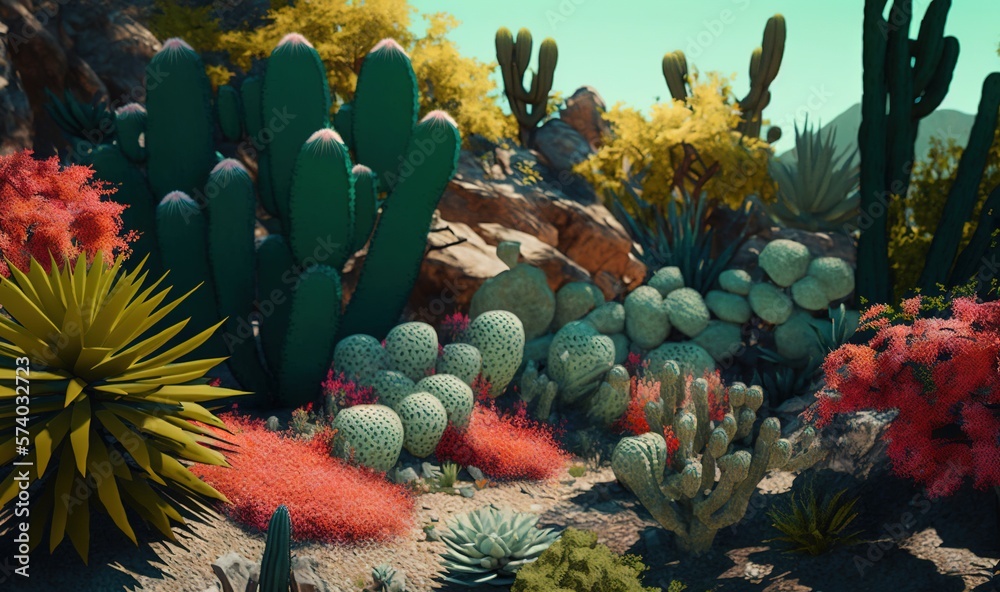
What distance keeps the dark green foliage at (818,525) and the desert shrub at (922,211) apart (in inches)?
186

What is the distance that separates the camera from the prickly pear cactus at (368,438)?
6.49 meters

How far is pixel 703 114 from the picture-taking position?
1297 cm

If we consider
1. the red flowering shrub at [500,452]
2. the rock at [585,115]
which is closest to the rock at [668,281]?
the red flowering shrub at [500,452]

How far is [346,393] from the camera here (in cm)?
739

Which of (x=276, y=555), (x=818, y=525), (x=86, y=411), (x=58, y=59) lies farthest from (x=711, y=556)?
(x=58, y=59)

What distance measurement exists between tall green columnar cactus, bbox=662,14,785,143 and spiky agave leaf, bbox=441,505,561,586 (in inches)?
492

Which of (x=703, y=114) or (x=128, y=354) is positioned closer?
(x=128, y=354)

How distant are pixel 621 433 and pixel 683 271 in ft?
9.45

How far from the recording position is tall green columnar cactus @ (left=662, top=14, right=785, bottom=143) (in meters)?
16.1

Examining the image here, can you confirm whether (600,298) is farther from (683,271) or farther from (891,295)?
(891,295)

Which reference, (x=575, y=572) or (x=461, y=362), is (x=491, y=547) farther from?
(x=461, y=362)

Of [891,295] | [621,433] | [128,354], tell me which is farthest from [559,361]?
[128,354]

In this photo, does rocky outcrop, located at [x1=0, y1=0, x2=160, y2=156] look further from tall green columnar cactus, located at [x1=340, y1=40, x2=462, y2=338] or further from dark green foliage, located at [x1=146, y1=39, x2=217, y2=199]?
tall green columnar cactus, located at [x1=340, y1=40, x2=462, y2=338]

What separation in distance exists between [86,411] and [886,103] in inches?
364
